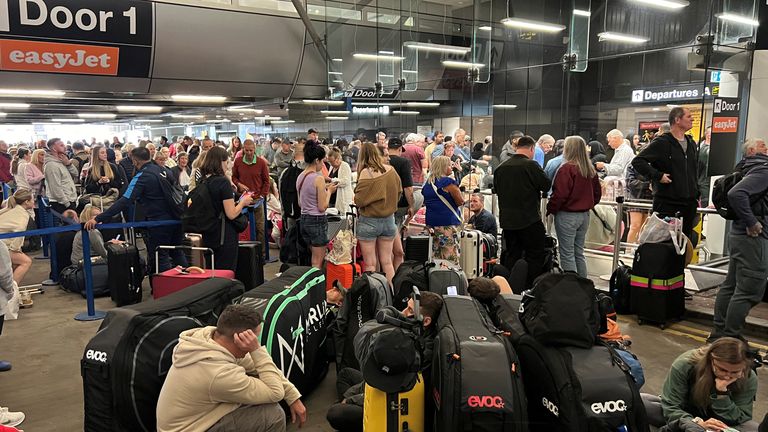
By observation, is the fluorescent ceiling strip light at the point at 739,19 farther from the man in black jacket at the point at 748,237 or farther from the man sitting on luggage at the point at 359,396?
the man sitting on luggage at the point at 359,396

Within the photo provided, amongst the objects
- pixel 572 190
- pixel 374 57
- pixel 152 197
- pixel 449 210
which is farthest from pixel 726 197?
pixel 374 57

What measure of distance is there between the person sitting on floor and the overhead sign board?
10037 millimetres

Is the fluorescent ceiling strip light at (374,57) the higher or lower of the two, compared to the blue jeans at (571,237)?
higher

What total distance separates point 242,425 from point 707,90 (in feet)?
20.7

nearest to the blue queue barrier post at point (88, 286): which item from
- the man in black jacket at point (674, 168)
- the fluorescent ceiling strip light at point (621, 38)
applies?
the man in black jacket at point (674, 168)

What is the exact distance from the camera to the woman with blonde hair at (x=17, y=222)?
560 cm

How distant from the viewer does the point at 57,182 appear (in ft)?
27.3

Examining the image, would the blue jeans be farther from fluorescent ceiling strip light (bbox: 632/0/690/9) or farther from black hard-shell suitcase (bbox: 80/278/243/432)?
black hard-shell suitcase (bbox: 80/278/243/432)

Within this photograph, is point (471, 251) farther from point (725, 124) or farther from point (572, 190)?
point (725, 124)

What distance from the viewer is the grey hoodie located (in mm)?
8266

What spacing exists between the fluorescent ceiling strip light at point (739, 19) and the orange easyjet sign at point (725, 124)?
43.6 inches

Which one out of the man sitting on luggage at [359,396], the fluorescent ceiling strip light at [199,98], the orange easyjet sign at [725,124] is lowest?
the man sitting on luggage at [359,396]

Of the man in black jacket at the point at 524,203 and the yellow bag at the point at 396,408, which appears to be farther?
the man in black jacket at the point at 524,203

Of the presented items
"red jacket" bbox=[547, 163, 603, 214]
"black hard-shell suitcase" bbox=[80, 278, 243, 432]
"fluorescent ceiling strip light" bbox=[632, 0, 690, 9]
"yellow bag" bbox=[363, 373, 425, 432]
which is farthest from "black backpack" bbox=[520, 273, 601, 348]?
"fluorescent ceiling strip light" bbox=[632, 0, 690, 9]
